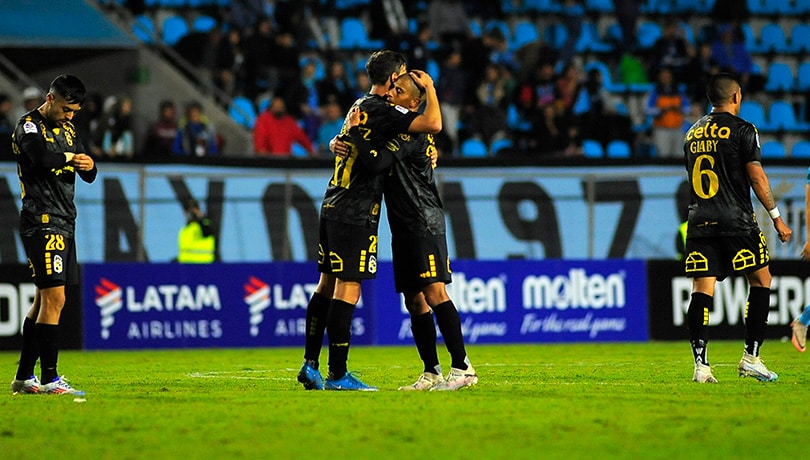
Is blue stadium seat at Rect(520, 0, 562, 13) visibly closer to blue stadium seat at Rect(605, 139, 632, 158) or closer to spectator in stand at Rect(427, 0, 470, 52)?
spectator in stand at Rect(427, 0, 470, 52)

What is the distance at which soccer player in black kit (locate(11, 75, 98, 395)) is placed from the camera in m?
9.48

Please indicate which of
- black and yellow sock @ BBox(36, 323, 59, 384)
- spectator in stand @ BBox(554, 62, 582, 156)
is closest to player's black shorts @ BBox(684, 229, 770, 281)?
black and yellow sock @ BBox(36, 323, 59, 384)

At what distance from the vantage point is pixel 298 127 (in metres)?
20.8

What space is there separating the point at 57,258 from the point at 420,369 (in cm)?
415

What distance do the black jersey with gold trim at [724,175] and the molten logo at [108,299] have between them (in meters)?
9.26

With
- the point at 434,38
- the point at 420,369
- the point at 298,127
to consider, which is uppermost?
the point at 434,38

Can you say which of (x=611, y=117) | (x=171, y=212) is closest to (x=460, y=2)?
(x=611, y=117)

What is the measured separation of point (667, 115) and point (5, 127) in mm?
11006

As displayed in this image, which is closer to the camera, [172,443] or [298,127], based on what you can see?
[172,443]

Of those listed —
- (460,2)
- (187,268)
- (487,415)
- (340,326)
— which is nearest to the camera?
(487,415)

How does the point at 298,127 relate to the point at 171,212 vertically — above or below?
above

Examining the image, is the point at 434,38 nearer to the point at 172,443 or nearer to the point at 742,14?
the point at 742,14

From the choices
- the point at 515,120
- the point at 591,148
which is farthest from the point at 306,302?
the point at 591,148

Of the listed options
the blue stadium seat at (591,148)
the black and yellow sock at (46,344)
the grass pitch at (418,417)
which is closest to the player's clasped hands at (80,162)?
the black and yellow sock at (46,344)
